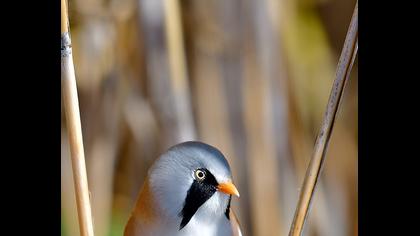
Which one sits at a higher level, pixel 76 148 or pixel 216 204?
pixel 76 148

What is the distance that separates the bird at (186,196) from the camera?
4.92ft

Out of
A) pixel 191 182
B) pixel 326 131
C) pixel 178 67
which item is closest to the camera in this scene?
pixel 326 131

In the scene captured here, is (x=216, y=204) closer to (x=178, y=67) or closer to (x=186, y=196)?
(x=186, y=196)

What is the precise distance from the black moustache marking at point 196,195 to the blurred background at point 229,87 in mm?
113

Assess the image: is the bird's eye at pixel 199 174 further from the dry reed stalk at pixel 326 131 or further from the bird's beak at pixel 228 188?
the dry reed stalk at pixel 326 131

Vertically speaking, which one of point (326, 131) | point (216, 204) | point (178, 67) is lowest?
point (216, 204)

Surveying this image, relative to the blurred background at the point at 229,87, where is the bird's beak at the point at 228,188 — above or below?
below

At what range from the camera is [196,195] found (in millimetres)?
1529

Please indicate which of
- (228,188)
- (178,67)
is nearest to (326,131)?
(228,188)

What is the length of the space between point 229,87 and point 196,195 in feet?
0.71

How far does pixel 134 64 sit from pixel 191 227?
12.2 inches

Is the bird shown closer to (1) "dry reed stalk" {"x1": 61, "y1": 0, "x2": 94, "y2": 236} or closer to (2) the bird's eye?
(2) the bird's eye

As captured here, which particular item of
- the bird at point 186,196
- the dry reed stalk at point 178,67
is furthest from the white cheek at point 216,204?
the dry reed stalk at point 178,67

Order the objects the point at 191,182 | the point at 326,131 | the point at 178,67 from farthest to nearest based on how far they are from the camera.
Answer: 1. the point at 178,67
2. the point at 191,182
3. the point at 326,131
